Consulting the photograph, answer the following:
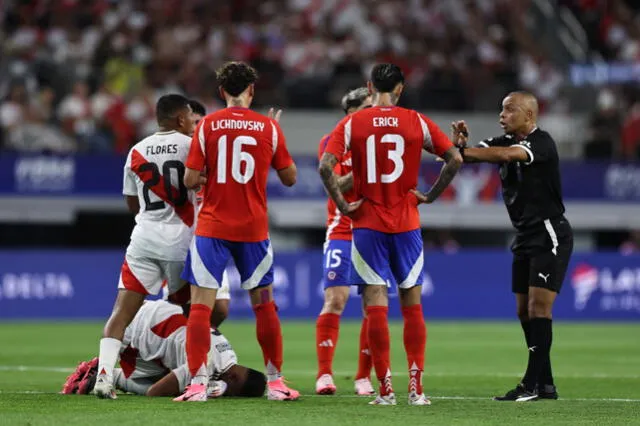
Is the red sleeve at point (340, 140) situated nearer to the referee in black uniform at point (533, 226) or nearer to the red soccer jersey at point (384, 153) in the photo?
the red soccer jersey at point (384, 153)

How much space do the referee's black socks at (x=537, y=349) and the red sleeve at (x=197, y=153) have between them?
293 centimetres

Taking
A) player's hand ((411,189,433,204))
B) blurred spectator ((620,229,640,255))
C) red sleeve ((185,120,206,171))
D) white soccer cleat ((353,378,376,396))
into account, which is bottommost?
white soccer cleat ((353,378,376,396))

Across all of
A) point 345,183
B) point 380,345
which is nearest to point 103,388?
point 380,345

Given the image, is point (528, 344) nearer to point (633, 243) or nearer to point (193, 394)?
point (193, 394)

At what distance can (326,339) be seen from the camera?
11125 millimetres

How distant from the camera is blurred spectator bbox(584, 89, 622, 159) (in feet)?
83.3

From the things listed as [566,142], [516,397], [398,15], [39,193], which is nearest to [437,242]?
[566,142]

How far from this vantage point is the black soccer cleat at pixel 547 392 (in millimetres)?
10281

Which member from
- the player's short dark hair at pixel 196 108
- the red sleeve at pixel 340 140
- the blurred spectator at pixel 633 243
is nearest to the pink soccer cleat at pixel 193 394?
the red sleeve at pixel 340 140

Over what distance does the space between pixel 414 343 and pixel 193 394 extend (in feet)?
5.44

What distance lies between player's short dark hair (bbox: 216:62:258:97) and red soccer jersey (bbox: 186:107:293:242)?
0.16 meters

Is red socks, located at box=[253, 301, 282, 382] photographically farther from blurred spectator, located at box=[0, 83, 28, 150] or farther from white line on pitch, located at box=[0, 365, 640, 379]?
blurred spectator, located at box=[0, 83, 28, 150]

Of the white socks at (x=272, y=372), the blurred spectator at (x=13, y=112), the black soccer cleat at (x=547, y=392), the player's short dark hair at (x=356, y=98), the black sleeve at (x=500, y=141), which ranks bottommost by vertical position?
the black soccer cleat at (x=547, y=392)

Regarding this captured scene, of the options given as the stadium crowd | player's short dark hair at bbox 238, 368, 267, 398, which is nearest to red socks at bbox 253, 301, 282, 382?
player's short dark hair at bbox 238, 368, 267, 398
